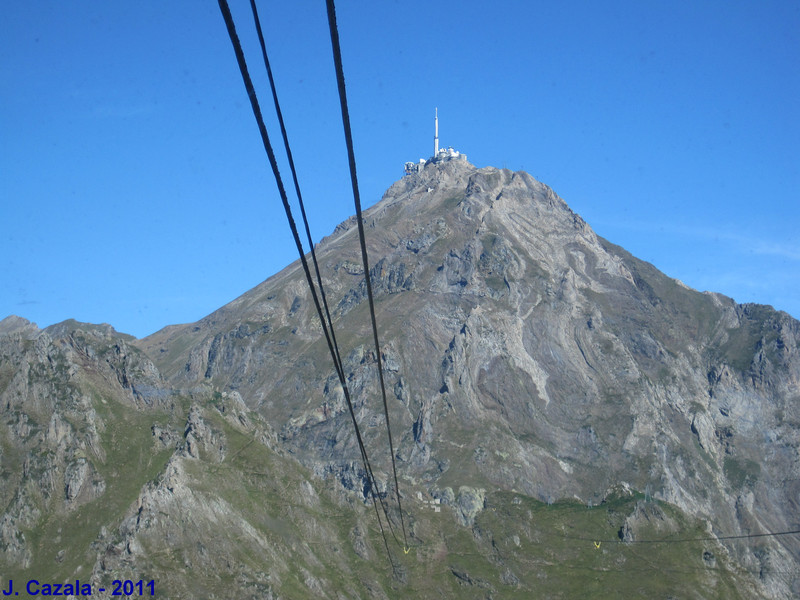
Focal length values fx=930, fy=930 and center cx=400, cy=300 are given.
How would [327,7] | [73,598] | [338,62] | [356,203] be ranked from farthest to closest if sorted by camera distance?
[73,598] → [356,203] → [338,62] → [327,7]

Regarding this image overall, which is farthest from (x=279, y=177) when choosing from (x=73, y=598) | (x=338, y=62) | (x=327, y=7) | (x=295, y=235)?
(x=73, y=598)

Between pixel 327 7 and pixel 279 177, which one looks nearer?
pixel 327 7

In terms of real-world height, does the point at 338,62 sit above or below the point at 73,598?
below

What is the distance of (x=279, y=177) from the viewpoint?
52.6 feet

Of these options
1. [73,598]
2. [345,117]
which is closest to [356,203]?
[345,117]

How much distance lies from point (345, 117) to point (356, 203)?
3166 millimetres

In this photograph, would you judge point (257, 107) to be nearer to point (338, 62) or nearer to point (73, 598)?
point (338, 62)

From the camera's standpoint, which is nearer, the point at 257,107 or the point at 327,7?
the point at 327,7

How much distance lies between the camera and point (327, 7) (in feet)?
44.1

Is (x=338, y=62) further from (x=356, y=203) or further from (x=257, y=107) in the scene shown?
(x=356, y=203)

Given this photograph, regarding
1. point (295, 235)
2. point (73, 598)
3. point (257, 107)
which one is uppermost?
point (73, 598)

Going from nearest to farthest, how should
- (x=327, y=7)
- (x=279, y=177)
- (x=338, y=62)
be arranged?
(x=327, y=7) < (x=338, y=62) < (x=279, y=177)

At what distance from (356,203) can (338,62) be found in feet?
11.9

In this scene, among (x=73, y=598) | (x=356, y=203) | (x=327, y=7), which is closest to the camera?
(x=327, y=7)
